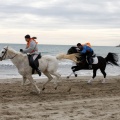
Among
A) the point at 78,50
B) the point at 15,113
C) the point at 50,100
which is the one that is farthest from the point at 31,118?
the point at 78,50

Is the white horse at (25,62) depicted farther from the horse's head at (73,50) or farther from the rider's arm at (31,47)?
the horse's head at (73,50)

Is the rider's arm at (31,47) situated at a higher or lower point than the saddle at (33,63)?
higher

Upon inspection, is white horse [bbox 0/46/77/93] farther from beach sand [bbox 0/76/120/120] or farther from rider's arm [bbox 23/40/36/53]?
beach sand [bbox 0/76/120/120]

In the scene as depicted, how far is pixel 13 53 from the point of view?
Result: 11125mm

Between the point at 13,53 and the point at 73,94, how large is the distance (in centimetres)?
255

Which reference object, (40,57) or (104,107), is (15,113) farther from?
(40,57)

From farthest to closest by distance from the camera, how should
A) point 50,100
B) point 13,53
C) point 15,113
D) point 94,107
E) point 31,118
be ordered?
1. point 13,53
2. point 50,100
3. point 94,107
4. point 15,113
5. point 31,118

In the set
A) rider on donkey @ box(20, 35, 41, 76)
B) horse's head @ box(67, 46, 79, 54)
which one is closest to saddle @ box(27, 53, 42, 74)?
rider on donkey @ box(20, 35, 41, 76)

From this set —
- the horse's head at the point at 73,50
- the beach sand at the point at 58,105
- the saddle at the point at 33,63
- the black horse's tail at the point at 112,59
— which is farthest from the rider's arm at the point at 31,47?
the black horse's tail at the point at 112,59

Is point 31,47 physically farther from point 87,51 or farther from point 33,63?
point 87,51

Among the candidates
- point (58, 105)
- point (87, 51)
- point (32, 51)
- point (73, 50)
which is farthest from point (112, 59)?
point (58, 105)

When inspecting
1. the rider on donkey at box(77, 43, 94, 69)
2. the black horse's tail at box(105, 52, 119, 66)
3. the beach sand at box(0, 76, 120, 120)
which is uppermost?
the rider on donkey at box(77, 43, 94, 69)

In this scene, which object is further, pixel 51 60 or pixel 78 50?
pixel 78 50

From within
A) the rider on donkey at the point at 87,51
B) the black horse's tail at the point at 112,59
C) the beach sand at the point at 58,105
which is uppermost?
the rider on donkey at the point at 87,51
